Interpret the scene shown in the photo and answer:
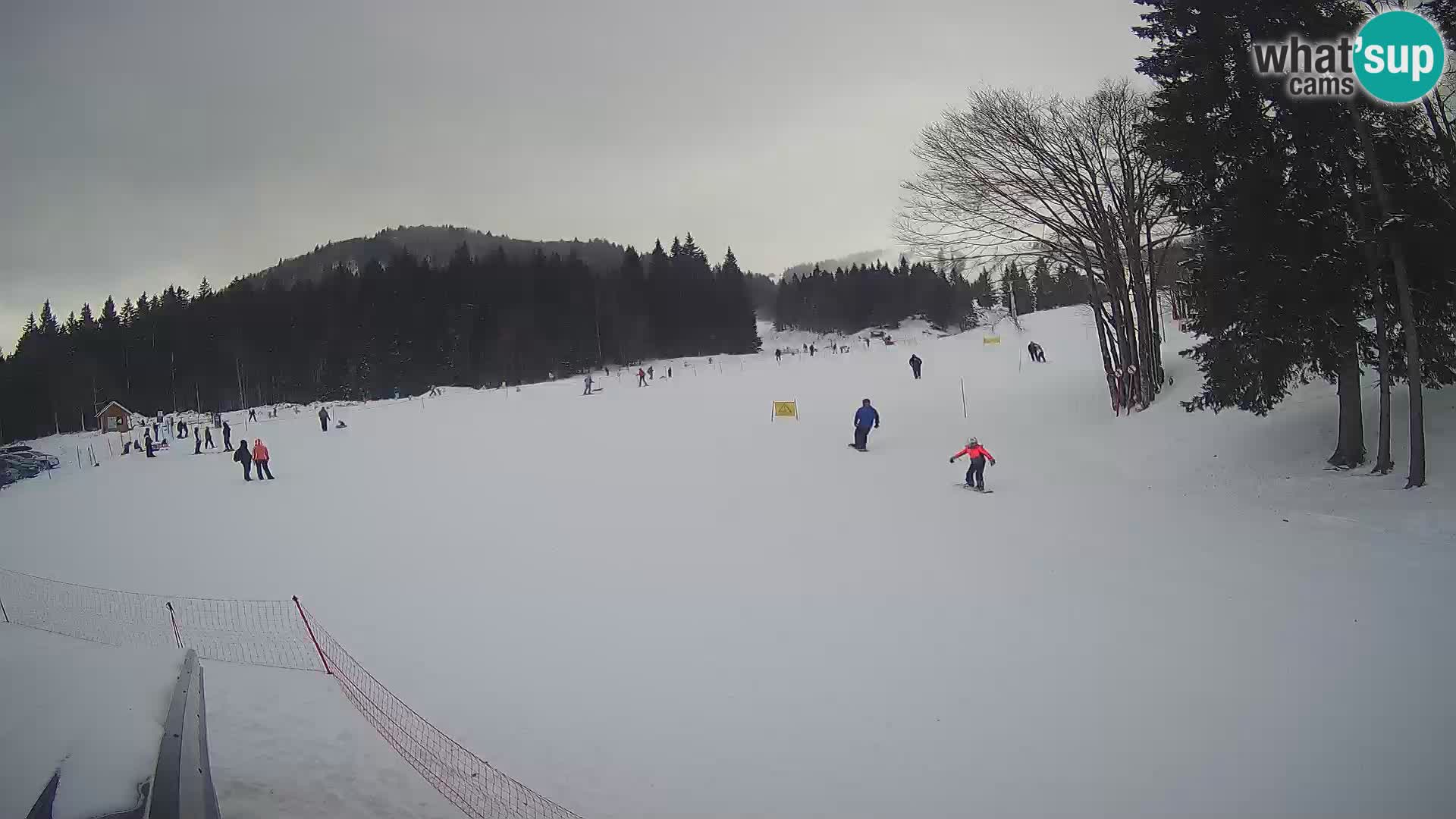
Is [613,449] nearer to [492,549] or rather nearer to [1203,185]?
[492,549]

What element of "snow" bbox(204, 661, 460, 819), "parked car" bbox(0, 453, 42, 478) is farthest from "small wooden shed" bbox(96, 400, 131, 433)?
"snow" bbox(204, 661, 460, 819)

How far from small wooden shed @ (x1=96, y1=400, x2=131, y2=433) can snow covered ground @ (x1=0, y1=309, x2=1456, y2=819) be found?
772 centimetres

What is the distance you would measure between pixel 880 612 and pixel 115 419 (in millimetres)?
34240

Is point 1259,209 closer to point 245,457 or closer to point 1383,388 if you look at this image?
point 1383,388

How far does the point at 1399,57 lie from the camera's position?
1042cm

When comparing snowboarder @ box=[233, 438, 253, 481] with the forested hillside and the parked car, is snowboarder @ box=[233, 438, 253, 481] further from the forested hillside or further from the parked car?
the forested hillside

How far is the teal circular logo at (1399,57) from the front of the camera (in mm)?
10188

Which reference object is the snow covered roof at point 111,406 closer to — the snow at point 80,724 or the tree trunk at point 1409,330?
the snow at point 80,724

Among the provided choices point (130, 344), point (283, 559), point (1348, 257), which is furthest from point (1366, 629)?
point (130, 344)

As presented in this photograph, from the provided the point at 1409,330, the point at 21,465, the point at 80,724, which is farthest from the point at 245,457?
the point at 1409,330

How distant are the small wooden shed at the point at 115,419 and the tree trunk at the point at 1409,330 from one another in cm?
3541

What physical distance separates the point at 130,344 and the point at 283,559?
28.0m

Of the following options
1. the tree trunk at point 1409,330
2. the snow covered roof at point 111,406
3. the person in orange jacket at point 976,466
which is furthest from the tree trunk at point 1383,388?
the snow covered roof at point 111,406

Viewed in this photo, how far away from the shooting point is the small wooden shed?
78.0ft
